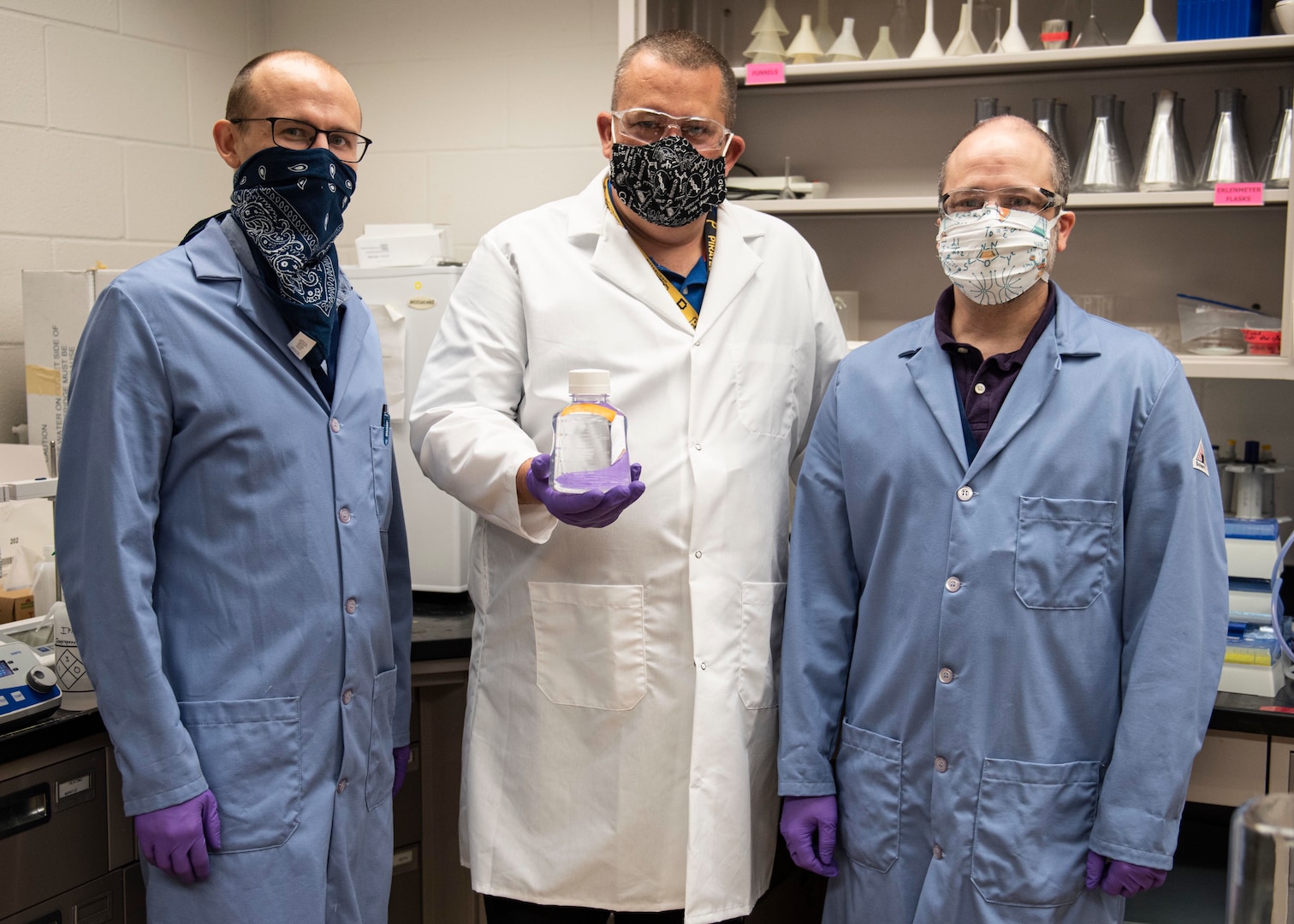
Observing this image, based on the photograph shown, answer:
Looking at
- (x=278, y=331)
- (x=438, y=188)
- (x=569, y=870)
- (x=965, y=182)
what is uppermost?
(x=438, y=188)

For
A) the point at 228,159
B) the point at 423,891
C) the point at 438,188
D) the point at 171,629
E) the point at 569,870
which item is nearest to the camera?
the point at 171,629

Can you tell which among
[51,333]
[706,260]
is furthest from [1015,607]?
[51,333]

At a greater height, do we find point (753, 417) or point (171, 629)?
point (753, 417)

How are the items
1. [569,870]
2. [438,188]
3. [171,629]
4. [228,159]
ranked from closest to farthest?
[171,629]
[228,159]
[569,870]
[438,188]

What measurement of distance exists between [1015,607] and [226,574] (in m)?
1.01

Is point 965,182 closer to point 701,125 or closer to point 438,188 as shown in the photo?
point 701,125

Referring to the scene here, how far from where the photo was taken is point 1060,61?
2223mm

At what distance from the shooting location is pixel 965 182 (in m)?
1.49

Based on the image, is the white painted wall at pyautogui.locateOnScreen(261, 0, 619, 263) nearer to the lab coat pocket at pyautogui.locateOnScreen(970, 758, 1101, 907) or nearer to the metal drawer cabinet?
the metal drawer cabinet

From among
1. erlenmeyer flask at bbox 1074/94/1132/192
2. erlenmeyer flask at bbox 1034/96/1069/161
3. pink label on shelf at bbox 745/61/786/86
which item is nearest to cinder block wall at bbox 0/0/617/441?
pink label on shelf at bbox 745/61/786/86

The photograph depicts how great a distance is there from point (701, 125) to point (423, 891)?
162 centimetres

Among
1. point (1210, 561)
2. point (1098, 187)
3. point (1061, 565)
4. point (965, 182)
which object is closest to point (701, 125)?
point (965, 182)

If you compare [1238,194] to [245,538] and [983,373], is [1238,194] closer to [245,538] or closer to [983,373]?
[983,373]

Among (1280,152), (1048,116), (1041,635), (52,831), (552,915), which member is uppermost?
(1048,116)
